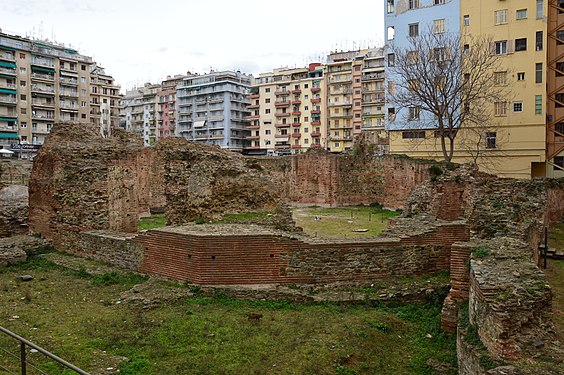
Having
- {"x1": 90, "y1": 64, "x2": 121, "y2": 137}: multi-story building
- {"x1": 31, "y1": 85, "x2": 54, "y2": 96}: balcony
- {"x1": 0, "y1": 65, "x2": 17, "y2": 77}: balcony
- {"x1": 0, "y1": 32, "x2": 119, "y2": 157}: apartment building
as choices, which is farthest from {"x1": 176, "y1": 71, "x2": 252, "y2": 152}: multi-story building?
{"x1": 0, "y1": 65, "x2": 17, "y2": 77}: balcony

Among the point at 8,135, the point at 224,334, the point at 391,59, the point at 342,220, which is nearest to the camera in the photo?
the point at 224,334

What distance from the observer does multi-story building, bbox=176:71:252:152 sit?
75.9 m

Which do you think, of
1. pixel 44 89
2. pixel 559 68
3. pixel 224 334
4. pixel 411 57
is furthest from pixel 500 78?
pixel 44 89

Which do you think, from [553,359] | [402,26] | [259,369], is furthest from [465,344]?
[402,26]

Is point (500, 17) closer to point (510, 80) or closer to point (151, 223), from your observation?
point (510, 80)

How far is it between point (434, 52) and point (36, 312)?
2259 cm

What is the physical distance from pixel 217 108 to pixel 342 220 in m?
58.6

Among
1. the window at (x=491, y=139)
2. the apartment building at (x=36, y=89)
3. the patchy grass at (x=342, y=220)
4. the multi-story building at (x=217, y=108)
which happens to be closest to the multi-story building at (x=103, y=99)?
the apartment building at (x=36, y=89)

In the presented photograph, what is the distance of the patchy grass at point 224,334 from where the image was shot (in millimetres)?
7289

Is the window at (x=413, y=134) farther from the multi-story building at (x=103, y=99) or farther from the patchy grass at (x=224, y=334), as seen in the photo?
the multi-story building at (x=103, y=99)

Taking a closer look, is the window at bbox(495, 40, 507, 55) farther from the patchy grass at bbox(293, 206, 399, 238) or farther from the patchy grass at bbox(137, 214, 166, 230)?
the patchy grass at bbox(137, 214, 166, 230)

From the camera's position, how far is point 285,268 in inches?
419

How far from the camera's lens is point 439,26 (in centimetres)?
2912

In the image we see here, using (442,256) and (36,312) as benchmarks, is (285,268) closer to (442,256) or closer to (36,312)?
(442,256)
